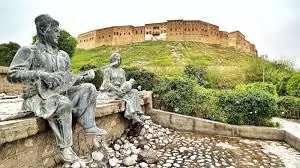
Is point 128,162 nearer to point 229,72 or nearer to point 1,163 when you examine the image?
point 1,163

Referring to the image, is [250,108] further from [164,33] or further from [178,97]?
[164,33]

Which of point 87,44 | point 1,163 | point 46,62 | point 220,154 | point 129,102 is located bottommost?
point 220,154

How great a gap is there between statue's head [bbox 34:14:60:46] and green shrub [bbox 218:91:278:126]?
21.0 ft

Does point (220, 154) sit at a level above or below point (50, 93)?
below

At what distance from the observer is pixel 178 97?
985 centimetres

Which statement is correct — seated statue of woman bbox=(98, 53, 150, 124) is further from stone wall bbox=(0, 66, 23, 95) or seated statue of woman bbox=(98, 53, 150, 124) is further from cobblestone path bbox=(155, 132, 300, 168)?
stone wall bbox=(0, 66, 23, 95)

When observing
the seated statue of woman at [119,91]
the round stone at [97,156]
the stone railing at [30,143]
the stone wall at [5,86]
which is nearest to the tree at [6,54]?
the stone wall at [5,86]

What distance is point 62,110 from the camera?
354 centimetres

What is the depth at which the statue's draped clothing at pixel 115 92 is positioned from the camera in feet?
22.0

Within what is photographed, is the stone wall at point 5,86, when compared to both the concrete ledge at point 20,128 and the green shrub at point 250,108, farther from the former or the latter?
the green shrub at point 250,108

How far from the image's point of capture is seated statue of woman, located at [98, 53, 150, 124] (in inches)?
265

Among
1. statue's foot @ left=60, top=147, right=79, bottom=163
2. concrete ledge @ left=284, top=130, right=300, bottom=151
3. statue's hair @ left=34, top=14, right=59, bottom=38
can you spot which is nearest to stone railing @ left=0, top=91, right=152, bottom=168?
statue's foot @ left=60, top=147, right=79, bottom=163

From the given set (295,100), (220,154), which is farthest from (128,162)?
(295,100)

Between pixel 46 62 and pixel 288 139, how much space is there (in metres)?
6.66
